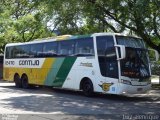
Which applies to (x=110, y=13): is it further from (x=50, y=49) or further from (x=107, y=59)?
(x=107, y=59)

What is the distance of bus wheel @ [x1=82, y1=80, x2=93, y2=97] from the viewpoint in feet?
65.6

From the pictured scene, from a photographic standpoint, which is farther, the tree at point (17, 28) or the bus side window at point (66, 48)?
the tree at point (17, 28)

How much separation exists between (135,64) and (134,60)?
195 millimetres

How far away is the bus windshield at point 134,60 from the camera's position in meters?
18.5

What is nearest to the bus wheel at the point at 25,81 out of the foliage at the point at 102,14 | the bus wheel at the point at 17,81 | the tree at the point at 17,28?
the bus wheel at the point at 17,81

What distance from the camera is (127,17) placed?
Result: 21000 mm

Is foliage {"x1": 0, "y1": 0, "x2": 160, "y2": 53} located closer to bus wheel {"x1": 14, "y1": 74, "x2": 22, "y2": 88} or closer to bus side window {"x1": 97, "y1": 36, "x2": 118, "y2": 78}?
bus side window {"x1": 97, "y1": 36, "x2": 118, "y2": 78}

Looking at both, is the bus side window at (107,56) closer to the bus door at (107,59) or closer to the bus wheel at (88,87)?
the bus door at (107,59)

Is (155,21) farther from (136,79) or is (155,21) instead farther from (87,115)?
(87,115)

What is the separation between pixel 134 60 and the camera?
18891 millimetres

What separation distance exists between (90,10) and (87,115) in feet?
28.5

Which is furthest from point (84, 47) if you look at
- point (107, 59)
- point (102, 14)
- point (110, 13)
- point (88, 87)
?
point (110, 13)

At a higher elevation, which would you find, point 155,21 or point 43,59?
point 155,21

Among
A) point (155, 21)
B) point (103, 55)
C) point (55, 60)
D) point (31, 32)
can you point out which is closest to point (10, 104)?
point (103, 55)
